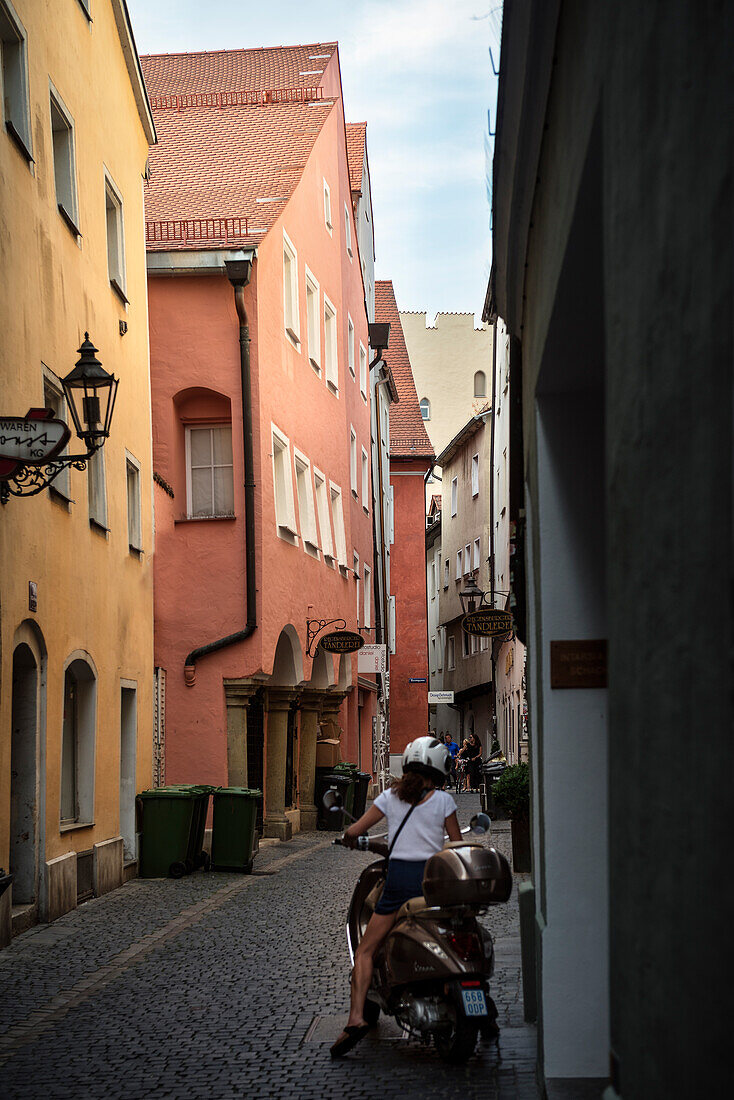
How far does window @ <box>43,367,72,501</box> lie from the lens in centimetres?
1438

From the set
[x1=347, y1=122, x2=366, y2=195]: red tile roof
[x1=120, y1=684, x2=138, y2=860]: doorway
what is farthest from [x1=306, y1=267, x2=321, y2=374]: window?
[x1=120, y1=684, x2=138, y2=860]: doorway

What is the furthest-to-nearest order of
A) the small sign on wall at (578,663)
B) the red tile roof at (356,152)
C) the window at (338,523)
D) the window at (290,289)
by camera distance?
the red tile roof at (356,152)
the window at (338,523)
the window at (290,289)
the small sign on wall at (578,663)

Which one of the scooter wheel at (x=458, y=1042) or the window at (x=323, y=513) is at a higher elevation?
the window at (x=323, y=513)

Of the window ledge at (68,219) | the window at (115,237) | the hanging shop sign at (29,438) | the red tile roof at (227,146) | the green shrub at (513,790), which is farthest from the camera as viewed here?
the red tile roof at (227,146)

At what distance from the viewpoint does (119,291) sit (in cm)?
1816

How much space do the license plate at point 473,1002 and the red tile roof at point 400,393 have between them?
44.2m

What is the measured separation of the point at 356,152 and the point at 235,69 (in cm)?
415

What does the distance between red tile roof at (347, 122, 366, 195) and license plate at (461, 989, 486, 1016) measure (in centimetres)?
3173

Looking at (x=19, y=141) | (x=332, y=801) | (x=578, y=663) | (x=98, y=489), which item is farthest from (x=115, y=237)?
(x=578, y=663)

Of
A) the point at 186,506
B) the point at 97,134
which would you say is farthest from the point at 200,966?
the point at 186,506

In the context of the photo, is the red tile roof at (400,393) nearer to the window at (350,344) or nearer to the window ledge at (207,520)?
the window at (350,344)

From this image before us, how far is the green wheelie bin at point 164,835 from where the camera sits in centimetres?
1770

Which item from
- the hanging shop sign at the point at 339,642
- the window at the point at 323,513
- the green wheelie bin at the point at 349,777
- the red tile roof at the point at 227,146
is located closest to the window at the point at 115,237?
the red tile roof at the point at 227,146

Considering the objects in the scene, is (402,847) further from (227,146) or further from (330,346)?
(330,346)
